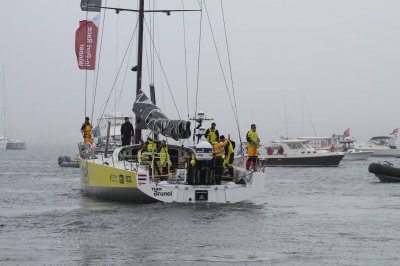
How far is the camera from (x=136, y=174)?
62.5 ft

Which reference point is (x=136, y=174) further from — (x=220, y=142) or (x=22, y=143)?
(x=22, y=143)

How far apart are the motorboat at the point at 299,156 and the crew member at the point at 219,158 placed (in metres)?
36.9

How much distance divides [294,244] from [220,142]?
7.71 meters

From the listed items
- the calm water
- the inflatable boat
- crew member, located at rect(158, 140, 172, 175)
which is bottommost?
the calm water

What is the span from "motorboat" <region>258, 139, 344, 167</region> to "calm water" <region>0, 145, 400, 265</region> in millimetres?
34395

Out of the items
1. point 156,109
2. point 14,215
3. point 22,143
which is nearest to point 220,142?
point 156,109

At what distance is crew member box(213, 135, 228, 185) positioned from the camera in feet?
65.2

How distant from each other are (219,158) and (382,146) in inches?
3164

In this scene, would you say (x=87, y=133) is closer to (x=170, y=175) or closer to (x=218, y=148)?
(x=170, y=175)

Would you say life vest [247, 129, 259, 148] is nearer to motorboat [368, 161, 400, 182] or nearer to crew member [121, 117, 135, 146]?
crew member [121, 117, 135, 146]

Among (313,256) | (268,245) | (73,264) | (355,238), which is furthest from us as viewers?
(355,238)

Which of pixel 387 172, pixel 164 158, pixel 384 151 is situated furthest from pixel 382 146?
pixel 164 158

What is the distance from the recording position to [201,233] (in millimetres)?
15070

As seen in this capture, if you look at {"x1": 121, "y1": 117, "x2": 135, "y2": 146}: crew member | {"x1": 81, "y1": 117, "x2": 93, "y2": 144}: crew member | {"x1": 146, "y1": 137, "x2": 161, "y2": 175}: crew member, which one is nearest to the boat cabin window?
{"x1": 81, "y1": 117, "x2": 93, "y2": 144}: crew member
